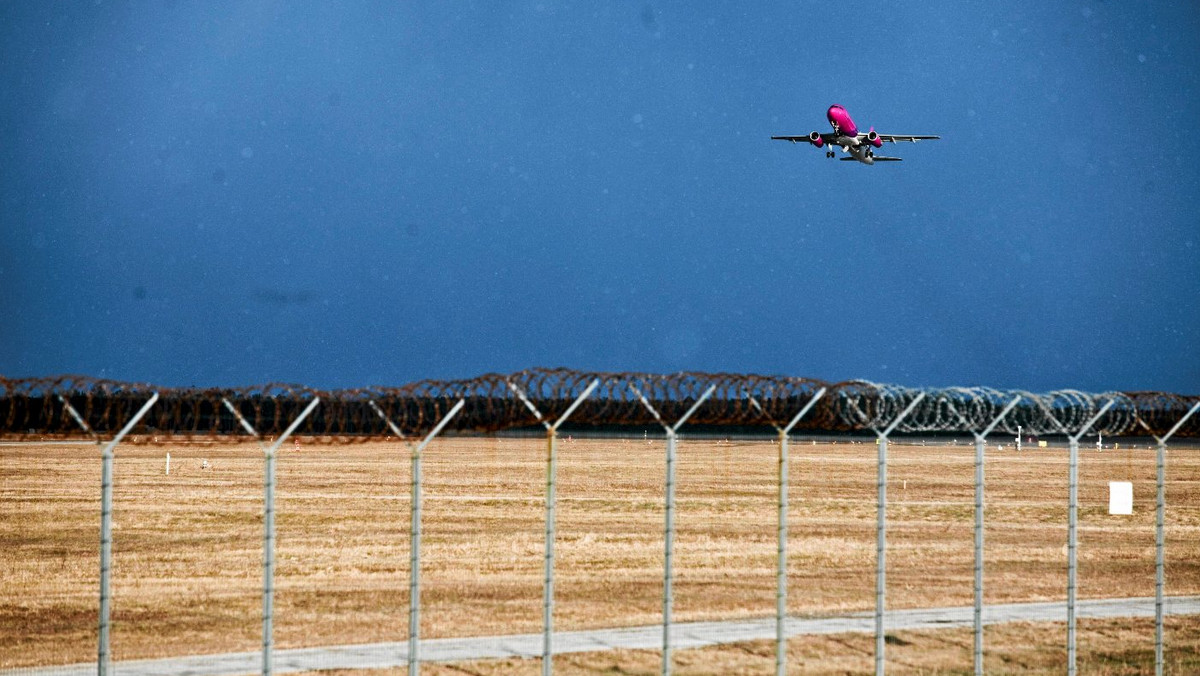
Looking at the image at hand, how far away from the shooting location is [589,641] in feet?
75.5

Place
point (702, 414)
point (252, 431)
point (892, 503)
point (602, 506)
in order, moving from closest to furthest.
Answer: point (252, 431) → point (702, 414) → point (602, 506) → point (892, 503)

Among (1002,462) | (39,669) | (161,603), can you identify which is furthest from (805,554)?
(1002,462)

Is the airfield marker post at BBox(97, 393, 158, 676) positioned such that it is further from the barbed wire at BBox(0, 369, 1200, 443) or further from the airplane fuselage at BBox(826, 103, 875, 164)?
the airplane fuselage at BBox(826, 103, 875, 164)

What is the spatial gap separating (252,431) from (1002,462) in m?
89.5

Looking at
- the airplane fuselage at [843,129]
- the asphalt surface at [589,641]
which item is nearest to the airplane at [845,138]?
the airplane fuselage at [843,129]

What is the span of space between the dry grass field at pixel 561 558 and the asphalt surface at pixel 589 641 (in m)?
0.88

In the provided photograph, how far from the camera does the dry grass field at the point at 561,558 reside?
24234 millimetres

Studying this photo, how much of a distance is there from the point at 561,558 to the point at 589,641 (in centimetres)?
1553

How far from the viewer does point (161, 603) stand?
29656 mm

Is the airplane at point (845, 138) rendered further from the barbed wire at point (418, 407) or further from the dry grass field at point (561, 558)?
the barbed wire at point (418, 407)

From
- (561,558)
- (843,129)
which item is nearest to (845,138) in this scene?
(843,129)

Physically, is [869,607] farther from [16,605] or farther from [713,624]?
[16,605]

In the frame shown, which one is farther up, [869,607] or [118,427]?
[118,427]

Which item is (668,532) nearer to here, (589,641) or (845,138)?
(589,641)
